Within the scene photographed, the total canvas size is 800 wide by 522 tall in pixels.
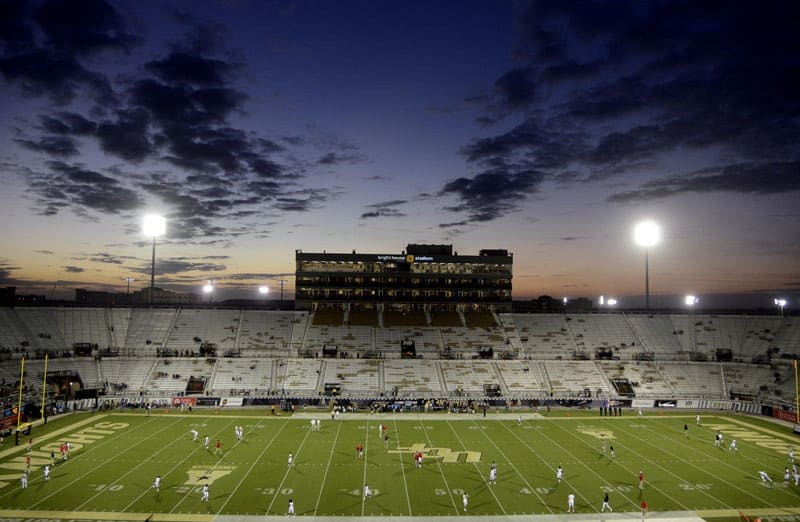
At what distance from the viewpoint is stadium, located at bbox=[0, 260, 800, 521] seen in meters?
27.0

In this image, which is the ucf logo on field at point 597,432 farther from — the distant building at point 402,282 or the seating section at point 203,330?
the seating section at point 203,330

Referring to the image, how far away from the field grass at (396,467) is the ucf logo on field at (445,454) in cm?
7

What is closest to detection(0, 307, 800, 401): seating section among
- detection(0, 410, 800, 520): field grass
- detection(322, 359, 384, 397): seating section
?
detection(322, 359, 384, 397): seating section

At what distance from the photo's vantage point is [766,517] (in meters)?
24.5

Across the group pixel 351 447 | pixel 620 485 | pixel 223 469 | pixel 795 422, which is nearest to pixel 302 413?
pixel 351 447

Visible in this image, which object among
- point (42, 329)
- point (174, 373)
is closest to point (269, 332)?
point (174, 373)

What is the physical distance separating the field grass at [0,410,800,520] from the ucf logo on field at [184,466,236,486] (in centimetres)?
12

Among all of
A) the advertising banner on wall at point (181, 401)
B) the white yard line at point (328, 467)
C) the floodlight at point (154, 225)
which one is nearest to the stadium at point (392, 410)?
the advertising banner on wall at point (181, 401)

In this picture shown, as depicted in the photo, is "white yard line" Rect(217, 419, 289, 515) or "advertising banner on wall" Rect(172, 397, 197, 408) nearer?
"white yard line" Rect(217, 419, 289, 515)

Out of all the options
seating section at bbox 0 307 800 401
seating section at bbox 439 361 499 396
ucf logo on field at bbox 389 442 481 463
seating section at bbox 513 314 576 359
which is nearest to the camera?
ucf logo on field at bbox 389 442 481 463

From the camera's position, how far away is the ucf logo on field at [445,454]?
110 ft

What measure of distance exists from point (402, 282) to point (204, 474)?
155ft

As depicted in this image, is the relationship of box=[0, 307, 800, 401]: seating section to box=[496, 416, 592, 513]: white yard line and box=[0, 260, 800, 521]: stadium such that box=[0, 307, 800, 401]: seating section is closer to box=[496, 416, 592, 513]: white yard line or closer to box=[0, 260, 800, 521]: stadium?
box=[0, 260, 800, 521]: stadium

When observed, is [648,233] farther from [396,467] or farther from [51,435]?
[51,435]
